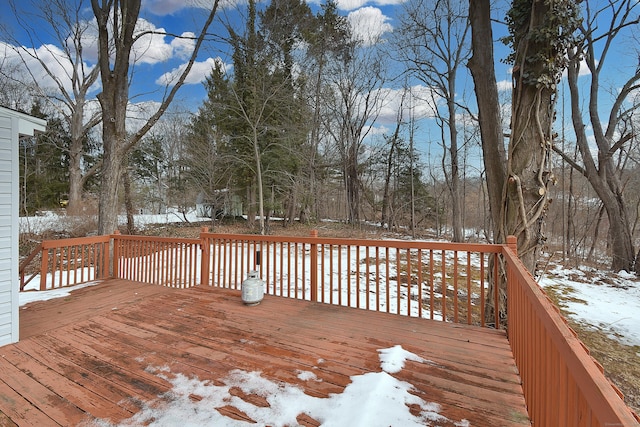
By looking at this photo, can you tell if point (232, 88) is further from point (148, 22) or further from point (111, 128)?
point (111, 128)

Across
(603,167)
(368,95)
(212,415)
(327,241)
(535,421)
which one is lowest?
(212,415)

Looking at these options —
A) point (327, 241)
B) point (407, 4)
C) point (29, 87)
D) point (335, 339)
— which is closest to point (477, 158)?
point (407, 4)

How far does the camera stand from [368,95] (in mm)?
15172

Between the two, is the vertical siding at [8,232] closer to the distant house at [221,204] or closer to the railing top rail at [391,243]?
the railing top rail at [391,243]

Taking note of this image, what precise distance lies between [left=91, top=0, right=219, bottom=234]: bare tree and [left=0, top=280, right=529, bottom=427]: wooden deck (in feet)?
10.7

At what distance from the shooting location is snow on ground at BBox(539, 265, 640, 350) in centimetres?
406

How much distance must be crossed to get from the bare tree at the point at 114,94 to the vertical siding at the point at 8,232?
12.5ft

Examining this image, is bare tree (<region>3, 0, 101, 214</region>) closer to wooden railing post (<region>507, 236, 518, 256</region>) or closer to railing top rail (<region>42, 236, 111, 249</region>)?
railing top rail (<region>42, 236, 111, 249</region>)

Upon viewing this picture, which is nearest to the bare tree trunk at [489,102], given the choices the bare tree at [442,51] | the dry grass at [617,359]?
the dry grass at [617,359]

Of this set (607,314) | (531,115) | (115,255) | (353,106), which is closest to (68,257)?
(115,255)

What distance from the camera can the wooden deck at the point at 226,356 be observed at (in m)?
1.67

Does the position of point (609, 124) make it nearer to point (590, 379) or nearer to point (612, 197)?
point (612, 197)

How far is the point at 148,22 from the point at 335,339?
27.1ft

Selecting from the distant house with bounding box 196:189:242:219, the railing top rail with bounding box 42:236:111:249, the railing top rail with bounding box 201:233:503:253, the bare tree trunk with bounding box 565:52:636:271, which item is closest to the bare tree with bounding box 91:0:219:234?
the railing top rail with bounding box 42:236:111:249
